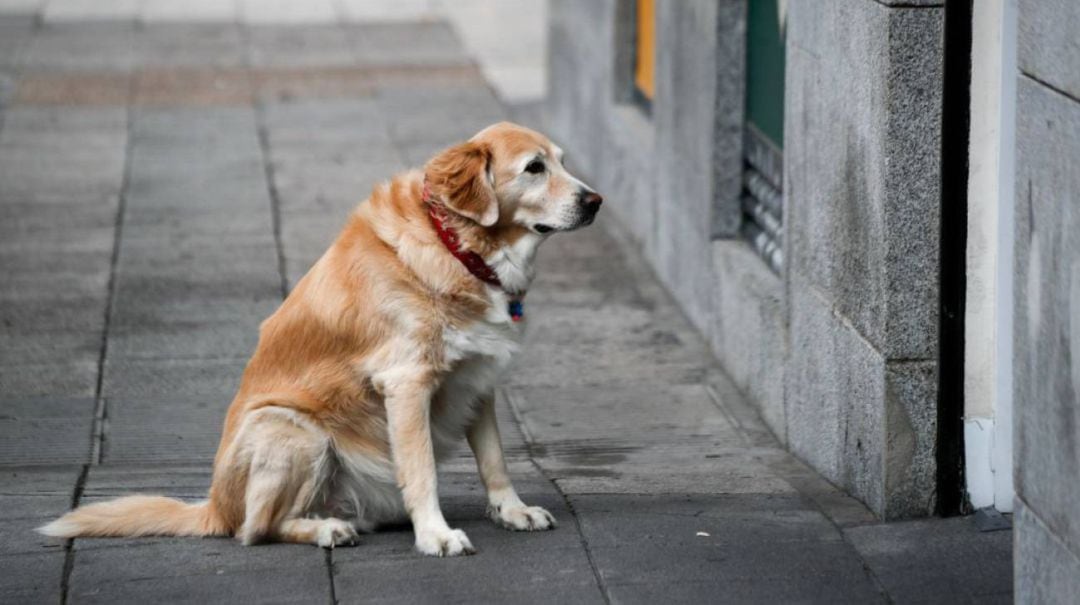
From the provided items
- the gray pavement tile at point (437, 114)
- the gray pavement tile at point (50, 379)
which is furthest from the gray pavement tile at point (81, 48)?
the gray pavement tile at point (50, 379)

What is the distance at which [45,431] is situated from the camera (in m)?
7.86

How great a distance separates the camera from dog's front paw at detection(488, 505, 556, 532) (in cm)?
601

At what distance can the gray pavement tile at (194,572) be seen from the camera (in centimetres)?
540

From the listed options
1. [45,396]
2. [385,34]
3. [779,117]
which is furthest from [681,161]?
[385,34]

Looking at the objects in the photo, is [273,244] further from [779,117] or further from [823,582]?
[823,582]

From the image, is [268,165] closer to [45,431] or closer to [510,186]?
[45,431]

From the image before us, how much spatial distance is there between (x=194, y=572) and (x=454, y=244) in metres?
1.35

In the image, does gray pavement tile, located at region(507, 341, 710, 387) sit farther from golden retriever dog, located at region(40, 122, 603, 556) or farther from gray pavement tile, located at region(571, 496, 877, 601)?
golden retriever dog, located at region(40, 122, 603, 556)

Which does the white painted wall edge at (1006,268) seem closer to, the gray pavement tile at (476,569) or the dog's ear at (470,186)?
the gray pavement tile at (476,569)

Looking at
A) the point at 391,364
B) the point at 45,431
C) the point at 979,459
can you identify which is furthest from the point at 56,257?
the point at 979,459

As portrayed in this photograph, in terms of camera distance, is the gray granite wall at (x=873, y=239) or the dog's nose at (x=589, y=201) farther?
the gray granite wall at (x=873, y=239)

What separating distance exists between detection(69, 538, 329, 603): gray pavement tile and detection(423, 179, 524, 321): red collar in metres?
1.06

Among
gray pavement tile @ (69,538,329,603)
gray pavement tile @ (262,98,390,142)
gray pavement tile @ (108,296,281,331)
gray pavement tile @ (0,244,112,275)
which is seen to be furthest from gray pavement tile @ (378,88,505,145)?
gray pavement tile @ (69,538,329,603)

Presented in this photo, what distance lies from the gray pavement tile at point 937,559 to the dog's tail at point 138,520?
2.19 meters
